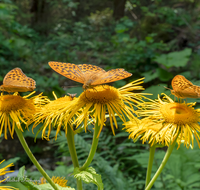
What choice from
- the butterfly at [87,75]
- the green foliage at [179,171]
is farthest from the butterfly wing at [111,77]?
the green foliage at [179,171]

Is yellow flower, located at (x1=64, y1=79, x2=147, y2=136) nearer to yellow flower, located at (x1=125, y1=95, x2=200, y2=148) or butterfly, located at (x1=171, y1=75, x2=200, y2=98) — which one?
yellow flower, located at (x1=125, y1=95, x2=200, y2=148)

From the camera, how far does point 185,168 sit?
2025mm

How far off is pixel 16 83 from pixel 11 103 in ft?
0.31

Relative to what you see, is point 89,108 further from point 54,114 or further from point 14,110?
point 14,110

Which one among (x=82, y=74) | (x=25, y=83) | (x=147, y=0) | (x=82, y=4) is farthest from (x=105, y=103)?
(x=82, y=4)

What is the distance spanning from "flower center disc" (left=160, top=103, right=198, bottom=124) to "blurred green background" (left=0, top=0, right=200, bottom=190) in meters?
1.06

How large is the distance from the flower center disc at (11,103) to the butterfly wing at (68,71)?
20cm

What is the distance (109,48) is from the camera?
196 inches

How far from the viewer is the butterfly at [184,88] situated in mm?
860

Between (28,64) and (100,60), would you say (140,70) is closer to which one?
(100,60)

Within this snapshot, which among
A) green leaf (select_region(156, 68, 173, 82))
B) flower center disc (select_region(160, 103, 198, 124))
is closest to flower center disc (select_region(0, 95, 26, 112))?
flower center disc (select_region(160, 103, 198, 124))

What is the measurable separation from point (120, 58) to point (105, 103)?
354 centimetres

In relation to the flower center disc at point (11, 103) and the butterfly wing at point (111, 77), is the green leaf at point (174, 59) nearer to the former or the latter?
the butterfly wing at point (111, 77)

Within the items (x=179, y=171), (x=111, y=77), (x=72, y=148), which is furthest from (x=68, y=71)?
(x=179, y=171)
